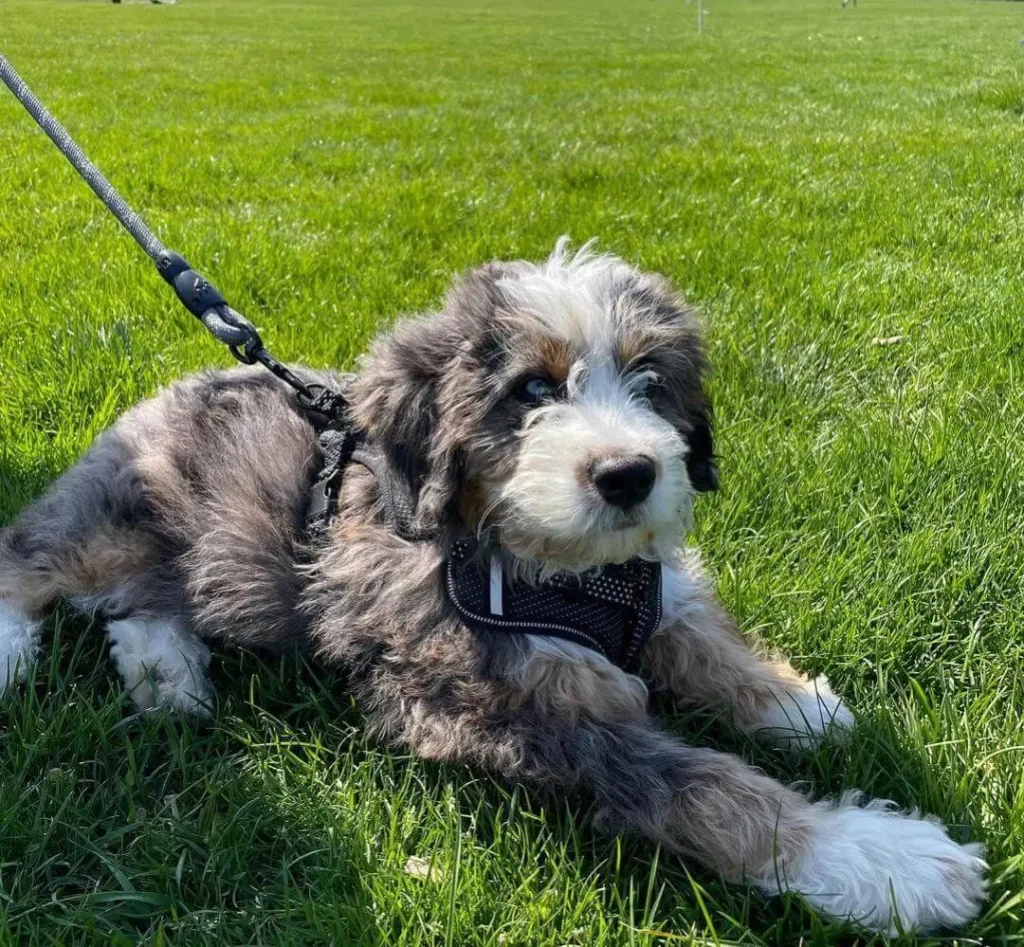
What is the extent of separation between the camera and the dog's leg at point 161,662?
2.79 metres

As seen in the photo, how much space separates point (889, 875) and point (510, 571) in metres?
1.11

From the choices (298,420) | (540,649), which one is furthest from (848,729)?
(298,420)

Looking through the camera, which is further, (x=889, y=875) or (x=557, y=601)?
(x=557, y=601)

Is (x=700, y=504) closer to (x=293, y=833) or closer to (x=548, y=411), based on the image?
(x=548, y=411)

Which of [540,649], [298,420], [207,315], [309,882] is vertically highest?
[207,315]

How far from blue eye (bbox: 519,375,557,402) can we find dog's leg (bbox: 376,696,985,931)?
2.57ft

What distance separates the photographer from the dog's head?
2.18m

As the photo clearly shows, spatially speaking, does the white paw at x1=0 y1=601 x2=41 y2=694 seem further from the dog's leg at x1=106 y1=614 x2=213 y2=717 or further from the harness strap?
the harness strap

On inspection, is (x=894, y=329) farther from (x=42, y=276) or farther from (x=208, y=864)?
(x=42, y=276)

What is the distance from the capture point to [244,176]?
8391 millimetres

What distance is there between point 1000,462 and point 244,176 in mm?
6806

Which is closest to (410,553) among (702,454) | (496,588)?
(496,588)

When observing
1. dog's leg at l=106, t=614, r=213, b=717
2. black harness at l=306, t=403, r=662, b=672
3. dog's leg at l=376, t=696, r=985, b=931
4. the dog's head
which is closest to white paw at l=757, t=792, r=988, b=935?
dog's leg at l=376, t=696, r=985, b=931

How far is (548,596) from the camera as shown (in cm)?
250
